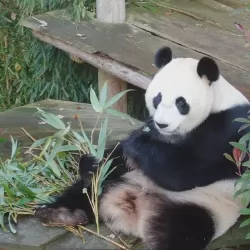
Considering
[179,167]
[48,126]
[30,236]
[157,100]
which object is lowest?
[48,126]

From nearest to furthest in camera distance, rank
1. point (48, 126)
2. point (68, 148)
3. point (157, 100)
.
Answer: point (157, 100) → point (68, 148) → point (48, 126)

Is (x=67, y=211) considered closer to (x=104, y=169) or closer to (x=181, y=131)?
(x=104, y=169)

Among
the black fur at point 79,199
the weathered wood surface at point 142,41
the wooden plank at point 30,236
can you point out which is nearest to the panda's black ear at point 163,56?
the black fur at point 79,199

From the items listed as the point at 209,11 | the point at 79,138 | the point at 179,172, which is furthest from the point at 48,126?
the point at 209,11

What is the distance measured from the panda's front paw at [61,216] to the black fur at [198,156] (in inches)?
13.8

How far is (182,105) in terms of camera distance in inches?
110

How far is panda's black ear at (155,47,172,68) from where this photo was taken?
9.63 ft

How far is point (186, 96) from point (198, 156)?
0.86 feet

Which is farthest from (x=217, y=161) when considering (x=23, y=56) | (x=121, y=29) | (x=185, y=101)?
(x=23, y=56)

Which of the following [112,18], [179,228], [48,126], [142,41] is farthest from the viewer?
[112,18]

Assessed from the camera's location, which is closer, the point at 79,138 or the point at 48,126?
the point at 79,138

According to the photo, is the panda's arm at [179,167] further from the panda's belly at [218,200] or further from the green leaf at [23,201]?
the green leaf at [23,201]

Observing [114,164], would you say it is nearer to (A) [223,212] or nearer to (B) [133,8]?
(A) [223,212]

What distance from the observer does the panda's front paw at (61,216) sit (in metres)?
Answer: 2.92
